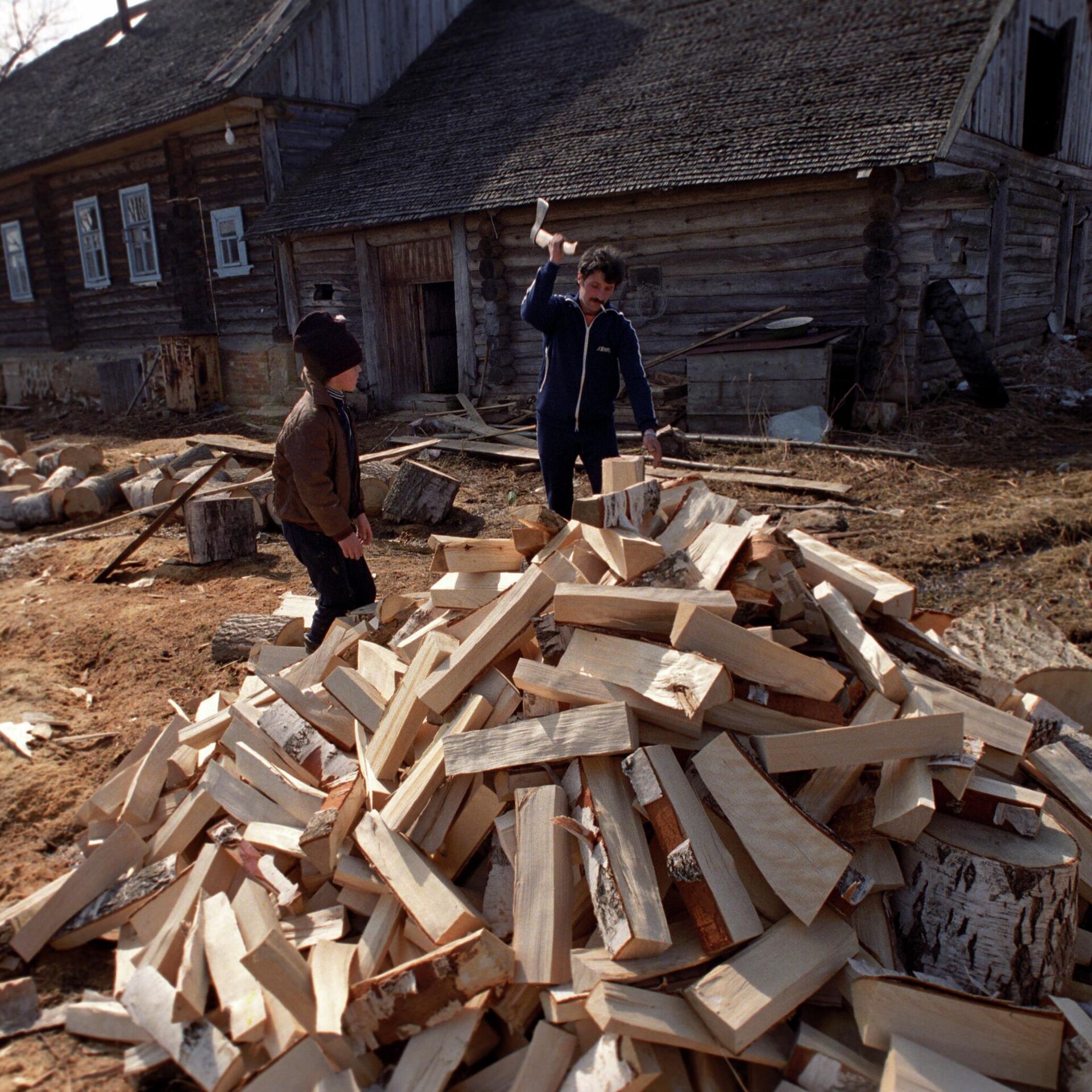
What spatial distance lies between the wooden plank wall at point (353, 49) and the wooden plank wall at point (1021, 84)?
10.2 metres

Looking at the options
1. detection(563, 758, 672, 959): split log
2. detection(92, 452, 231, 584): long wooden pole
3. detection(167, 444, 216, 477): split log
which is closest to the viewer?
detection(563, 758, 672, 959): split log

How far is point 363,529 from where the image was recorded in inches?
176

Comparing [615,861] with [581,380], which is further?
[581,380]

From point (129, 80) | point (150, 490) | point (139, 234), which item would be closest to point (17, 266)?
point (139, 234)

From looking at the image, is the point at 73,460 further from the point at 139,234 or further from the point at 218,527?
the point at 139,234

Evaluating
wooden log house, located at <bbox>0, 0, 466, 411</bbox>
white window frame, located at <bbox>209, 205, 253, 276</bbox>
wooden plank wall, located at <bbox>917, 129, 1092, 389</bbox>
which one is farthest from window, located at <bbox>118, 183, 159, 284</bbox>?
wooden plank wall, located at <bbox>917, 129, 1092, 389</bbox>

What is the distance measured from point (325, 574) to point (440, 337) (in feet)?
37.0

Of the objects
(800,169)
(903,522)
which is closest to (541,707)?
(903,522)

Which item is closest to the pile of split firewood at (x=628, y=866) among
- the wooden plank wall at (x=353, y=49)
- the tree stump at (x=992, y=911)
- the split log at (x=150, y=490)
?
the tree stump at (x=992, y=911)

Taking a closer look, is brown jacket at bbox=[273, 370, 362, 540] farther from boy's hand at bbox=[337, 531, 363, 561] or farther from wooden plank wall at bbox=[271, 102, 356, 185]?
wooden plank wall at bbox=[271, 102, 356, 185]

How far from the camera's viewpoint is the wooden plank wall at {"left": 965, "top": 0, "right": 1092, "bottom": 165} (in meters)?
11.2

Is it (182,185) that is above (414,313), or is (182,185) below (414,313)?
above

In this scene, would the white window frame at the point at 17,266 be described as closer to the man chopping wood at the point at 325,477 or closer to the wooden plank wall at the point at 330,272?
the wooden plank wall at the point at 330,272

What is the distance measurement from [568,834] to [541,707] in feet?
1.38
